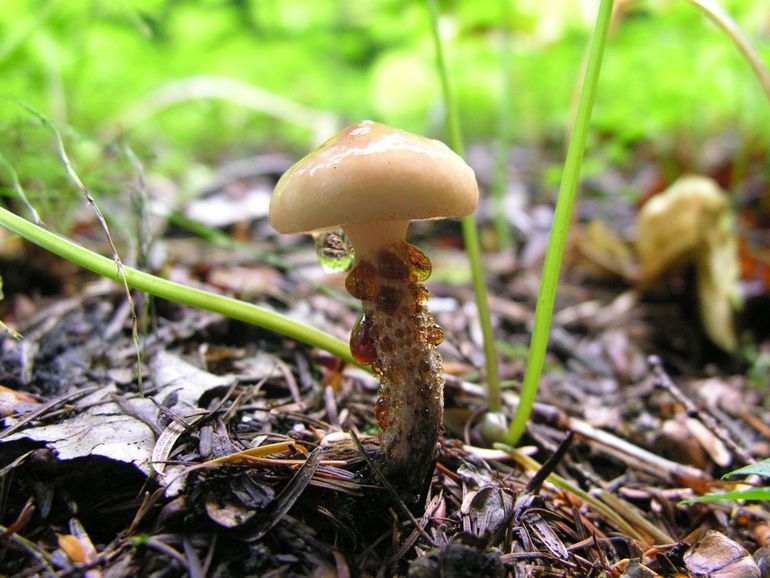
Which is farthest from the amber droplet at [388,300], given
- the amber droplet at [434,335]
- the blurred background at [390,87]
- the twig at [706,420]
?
the twig at [706,420]

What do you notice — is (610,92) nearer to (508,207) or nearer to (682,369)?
(508,207)

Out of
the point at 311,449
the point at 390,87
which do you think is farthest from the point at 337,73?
the point at 311,449

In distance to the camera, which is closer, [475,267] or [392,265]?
[392,265]

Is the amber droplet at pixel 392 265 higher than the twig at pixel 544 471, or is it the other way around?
the amber droplet at pixel 392 265

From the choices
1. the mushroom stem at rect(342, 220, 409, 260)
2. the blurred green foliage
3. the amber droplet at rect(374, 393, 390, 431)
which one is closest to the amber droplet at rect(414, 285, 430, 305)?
the mushroom stem at rect(342, 220, 409, 260)

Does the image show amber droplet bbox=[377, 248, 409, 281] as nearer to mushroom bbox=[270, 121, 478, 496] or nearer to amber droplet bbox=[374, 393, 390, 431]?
mushroom bbox=[270, 121, 478, 496]

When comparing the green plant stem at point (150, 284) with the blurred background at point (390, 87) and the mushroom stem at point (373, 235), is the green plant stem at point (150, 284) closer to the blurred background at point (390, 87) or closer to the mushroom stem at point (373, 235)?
the mushroom stem at point (373, 235)

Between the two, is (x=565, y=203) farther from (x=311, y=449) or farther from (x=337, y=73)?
(x=337, y=73)
